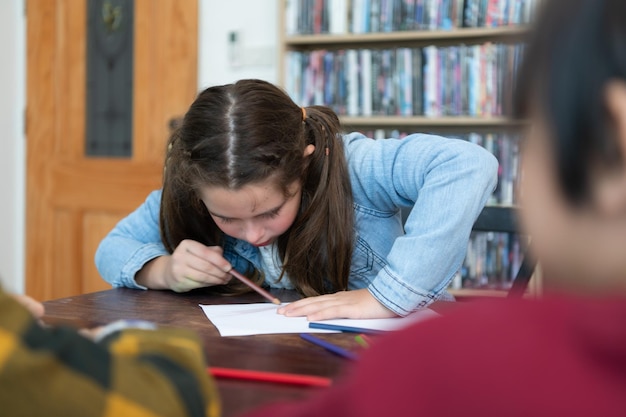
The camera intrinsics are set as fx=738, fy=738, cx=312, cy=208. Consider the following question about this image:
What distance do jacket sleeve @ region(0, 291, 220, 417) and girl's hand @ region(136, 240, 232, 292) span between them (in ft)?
2.60

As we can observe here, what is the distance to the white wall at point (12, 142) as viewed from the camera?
331cm

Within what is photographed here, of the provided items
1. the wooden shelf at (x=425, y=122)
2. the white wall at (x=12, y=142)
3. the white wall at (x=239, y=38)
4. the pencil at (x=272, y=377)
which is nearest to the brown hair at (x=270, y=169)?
the pencil at (x=272, y=377)

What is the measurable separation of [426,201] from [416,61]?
1465mm

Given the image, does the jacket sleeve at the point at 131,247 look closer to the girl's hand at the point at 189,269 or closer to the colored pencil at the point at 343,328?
the girl's hand at the point at 189,269

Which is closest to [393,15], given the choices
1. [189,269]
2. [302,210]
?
[302,210]

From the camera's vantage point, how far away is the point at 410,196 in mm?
1308

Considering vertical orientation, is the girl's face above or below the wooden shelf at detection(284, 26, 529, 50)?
below

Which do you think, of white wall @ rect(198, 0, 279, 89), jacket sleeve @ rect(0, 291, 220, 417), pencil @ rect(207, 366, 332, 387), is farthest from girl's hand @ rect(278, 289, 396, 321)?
white wall @ rect(198, 0, 279, 89)

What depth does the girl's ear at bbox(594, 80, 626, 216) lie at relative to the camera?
0.38 m

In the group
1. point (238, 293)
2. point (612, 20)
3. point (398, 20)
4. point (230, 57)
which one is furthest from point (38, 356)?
point (230, 57)

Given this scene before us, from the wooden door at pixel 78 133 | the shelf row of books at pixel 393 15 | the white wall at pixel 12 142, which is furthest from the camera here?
the white wall at pixel 12 142

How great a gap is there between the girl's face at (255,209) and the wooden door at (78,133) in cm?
176

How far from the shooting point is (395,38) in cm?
256

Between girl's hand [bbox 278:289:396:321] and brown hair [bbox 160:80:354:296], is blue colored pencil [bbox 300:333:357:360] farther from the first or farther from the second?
brown hair [bbox 160:80:354:296]
